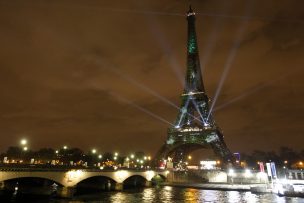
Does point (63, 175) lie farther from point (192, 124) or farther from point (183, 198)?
point (192, 124)

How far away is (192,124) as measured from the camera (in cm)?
11225

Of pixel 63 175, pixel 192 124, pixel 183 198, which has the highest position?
pixel 192 124

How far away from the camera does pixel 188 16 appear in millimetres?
132000

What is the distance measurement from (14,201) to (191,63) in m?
93.3

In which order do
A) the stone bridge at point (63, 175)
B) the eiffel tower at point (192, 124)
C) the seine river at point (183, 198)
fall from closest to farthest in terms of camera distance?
the stone bridge at point (63, 175) < the seine river at point (183, 198) < the eiffel tower at point (192, 124)

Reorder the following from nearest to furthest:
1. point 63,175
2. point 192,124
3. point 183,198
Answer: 1. point 183,198
2. point 63,175
3. point 192,124

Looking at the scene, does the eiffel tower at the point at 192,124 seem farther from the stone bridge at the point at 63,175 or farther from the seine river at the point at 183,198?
the seine river at the point at 183,198

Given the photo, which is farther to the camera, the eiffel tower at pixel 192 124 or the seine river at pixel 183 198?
the eiffel tower at pixel 192 124

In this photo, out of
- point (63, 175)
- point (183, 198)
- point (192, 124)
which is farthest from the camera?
point (192, 124)

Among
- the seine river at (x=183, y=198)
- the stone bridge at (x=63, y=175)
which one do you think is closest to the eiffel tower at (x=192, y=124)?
the stone bridge at (x=63, y=175)

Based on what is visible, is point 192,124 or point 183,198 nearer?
point 183,198

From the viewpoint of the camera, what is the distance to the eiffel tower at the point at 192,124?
10281cm

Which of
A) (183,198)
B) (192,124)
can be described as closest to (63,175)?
(183,198)

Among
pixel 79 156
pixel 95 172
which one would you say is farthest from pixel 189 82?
pixel 95 172
